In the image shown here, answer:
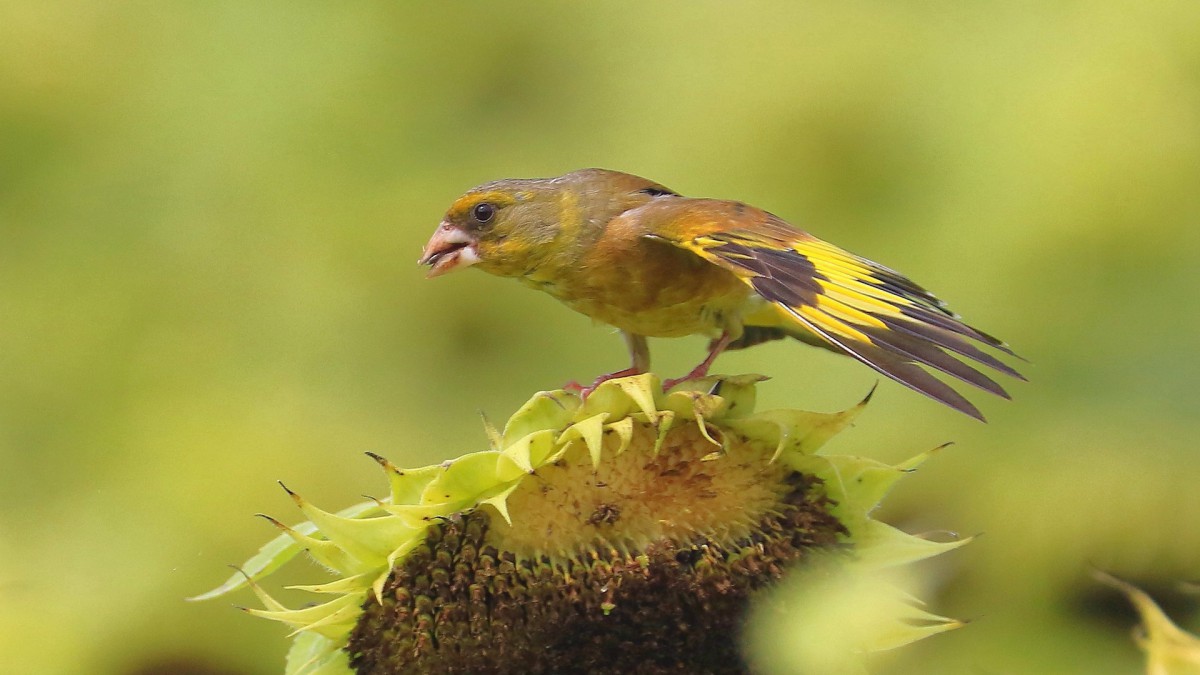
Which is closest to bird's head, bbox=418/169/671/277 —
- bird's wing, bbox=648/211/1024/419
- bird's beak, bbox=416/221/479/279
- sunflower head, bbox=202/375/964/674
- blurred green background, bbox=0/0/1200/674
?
bird's beak, bbox=416/221/479/279

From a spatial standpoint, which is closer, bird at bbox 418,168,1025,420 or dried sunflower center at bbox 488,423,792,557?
dried sunflower center at bbox 488,423,792,557

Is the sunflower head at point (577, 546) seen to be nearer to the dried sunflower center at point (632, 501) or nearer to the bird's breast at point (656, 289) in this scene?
the dried sunflower center at point (632, 501)

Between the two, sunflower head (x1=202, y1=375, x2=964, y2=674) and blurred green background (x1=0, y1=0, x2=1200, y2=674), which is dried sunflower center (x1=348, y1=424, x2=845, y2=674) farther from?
blurred green background (x1=0, y1=0, x2=1200, y2=674)

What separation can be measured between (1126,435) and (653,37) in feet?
3.98

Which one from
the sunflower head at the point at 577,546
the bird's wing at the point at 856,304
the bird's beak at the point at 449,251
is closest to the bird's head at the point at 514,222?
the bird's beak at the point at 449,251

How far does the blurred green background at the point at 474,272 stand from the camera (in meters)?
1.83

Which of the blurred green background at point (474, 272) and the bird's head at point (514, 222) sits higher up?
the bird's head at point (514, 222)

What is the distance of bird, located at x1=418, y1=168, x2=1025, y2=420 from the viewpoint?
93 centimetres

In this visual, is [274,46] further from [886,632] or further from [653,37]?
[886,632]

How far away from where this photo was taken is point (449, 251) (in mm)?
1111

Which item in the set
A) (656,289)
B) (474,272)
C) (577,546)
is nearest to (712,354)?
(656,289)

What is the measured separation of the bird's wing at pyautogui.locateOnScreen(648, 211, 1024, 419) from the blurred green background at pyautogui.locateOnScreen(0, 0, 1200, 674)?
607 mm

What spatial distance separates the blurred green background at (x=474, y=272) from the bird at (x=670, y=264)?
1.79 ft

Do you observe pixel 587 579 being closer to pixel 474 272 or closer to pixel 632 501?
pixel 632 501
